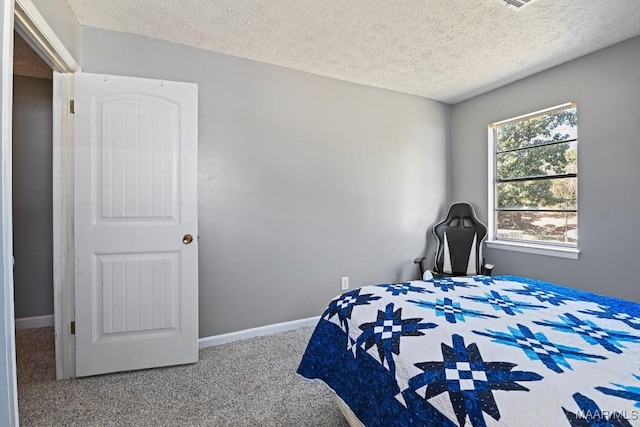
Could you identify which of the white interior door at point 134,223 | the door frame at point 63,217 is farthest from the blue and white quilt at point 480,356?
the door frame at point 63,217

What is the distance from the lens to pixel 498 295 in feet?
5.13

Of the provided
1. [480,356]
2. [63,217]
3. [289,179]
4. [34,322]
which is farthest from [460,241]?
[34,322]

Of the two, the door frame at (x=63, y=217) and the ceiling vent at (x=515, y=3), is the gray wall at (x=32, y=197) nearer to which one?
the door frame at (x=63, y=217)

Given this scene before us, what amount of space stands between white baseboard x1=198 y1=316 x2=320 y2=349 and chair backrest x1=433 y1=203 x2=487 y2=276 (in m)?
1.51

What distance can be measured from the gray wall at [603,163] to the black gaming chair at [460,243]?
0.48 metres

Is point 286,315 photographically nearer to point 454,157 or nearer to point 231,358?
point 231,358

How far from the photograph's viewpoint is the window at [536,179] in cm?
281

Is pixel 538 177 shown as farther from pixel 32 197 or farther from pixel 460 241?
pixel 32 197

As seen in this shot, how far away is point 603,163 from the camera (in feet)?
8.25

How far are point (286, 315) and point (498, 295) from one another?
189cm

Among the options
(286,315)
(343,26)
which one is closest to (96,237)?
(286,315)

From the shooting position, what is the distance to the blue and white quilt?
0.77 m

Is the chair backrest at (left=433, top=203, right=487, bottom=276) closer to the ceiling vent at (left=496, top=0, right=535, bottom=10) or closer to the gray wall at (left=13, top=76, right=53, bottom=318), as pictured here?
the ceiling vent at (left=496, top=0, right=535, bottom=10)

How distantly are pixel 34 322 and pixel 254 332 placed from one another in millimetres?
2202
